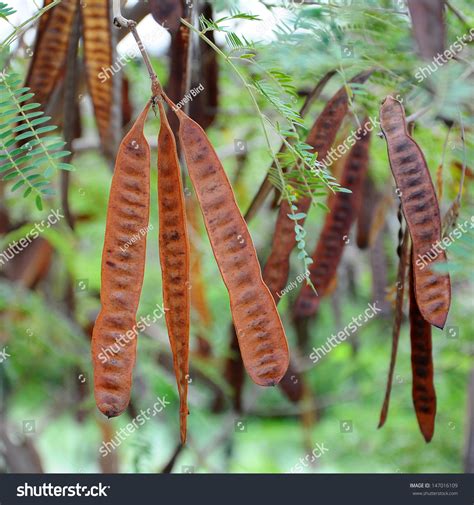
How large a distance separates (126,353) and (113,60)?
0.33 metres

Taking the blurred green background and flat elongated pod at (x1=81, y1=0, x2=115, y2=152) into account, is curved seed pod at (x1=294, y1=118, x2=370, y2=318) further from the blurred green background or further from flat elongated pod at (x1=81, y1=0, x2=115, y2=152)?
flat elongated pod at (x1=81, y1=0, x2=115, y2=152)

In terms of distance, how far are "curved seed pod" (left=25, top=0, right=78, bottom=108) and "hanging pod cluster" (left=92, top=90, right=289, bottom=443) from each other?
30cm

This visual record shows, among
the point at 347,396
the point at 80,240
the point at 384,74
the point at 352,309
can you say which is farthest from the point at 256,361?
the point at 347,396

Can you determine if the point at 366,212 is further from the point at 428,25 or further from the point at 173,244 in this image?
the point at 173,244

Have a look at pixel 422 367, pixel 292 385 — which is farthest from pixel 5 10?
pixel 292 385

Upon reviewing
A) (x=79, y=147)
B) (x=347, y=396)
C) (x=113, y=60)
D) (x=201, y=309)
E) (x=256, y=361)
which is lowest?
(x=347, y=396)

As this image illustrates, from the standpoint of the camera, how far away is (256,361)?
0.50 metres

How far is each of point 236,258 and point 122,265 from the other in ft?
0.25

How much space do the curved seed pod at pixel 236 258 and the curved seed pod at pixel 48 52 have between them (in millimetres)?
303

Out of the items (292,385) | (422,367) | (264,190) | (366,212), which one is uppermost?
(264,190)

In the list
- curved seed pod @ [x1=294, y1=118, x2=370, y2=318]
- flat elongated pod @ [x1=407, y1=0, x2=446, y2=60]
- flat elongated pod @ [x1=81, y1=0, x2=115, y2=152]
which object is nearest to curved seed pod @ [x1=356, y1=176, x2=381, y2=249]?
curved seed pod @ [x1=294, y1=118, x2=370, y2=318]

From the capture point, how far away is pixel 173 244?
19.1 inches

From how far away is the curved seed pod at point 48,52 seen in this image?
733 mm
